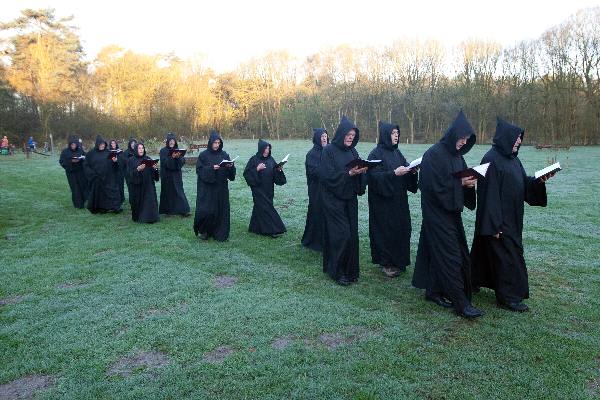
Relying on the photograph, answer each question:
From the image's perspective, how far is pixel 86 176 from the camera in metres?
13.5

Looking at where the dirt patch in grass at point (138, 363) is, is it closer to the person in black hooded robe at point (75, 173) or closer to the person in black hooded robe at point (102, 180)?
the person in black hooded robe at point (102, 180)

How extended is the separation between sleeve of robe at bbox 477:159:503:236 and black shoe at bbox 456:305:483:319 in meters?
0.86

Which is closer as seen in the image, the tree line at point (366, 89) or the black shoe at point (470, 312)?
the black shoe at point (470, 312)

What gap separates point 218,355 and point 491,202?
3457 mm

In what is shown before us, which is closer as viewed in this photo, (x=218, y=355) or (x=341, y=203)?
(x=218, y=355)

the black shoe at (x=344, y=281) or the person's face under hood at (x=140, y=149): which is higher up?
the person's face under hood at (x=140, y=149)

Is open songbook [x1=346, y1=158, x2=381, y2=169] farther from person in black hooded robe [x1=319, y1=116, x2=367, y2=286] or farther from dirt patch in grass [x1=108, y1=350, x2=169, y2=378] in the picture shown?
dirt patch in grass [x1=108, y1=350, x2=169, y2=378]

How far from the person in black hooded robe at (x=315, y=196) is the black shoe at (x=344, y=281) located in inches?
71.9

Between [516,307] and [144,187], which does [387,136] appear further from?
[144,187]

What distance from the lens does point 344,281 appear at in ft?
22.0

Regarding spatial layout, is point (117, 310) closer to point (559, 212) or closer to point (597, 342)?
point (597, 342)

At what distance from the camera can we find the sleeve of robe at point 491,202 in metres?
5.48

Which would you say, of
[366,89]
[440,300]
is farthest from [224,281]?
[366,89]

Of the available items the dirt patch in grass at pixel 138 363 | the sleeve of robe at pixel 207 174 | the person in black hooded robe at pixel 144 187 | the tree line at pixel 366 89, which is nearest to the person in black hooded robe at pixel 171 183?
the person in black hooded robe at pixel 144 187
